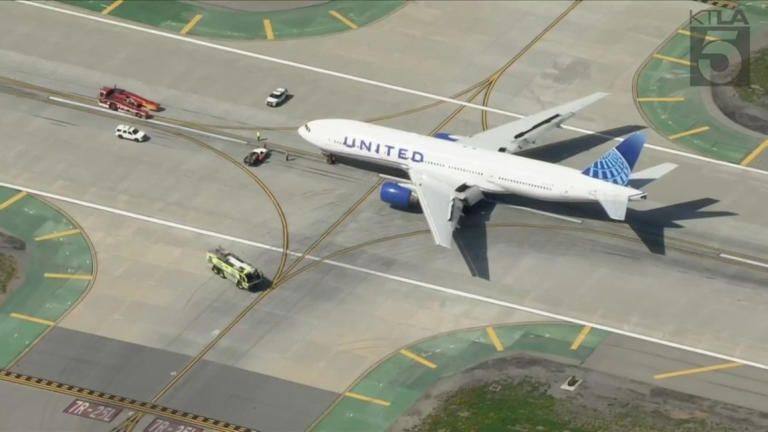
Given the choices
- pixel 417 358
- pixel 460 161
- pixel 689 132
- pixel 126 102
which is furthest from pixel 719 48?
pixel 126 102

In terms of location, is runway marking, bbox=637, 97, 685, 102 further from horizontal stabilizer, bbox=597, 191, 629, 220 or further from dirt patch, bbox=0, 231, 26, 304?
dirt patch, bbox=0, 231, 26, 304

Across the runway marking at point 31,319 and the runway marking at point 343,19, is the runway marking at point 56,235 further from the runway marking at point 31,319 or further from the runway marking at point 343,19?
the runway marking at point 343,19

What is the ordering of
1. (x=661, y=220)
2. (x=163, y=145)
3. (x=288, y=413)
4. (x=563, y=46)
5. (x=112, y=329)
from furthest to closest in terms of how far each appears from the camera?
1. (x=563, y=46)
2. (x=163, y=145)
3. (x=661, y=220)
4. (x=112, y=329)
5. (x=288, y=413)

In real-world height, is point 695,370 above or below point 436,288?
above

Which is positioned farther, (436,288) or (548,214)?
(548,214)

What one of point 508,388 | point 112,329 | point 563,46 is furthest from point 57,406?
point 563,46

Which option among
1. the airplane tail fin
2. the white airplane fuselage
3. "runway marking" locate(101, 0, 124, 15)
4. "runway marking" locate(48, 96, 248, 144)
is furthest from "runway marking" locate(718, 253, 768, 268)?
"runway marking" locate(101, 0, 124, 15)

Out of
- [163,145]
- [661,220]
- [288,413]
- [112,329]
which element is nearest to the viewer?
[288,413]

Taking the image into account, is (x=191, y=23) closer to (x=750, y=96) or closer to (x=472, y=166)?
(x=472, y=166)

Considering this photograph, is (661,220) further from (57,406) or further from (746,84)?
(57,406)
